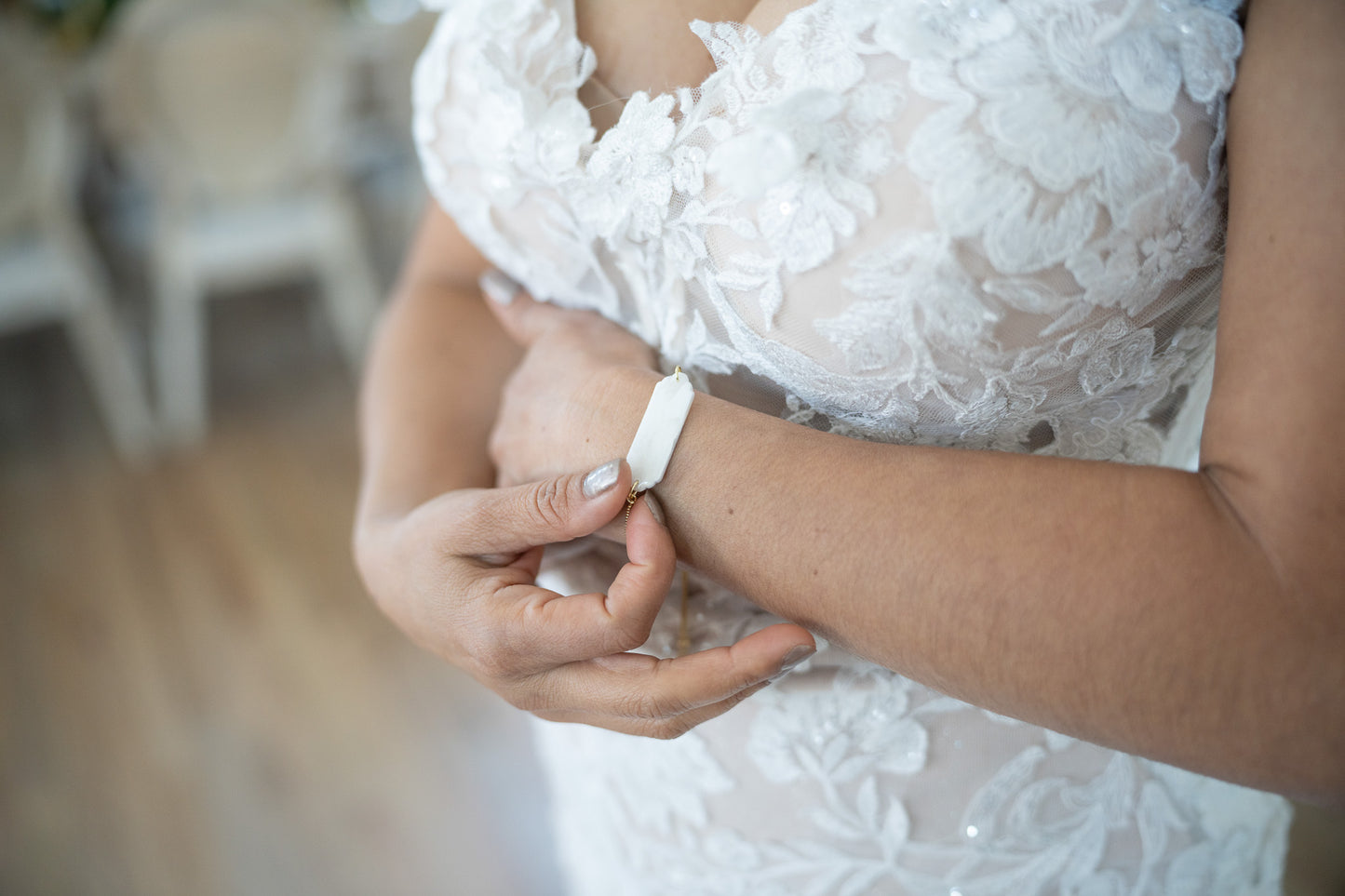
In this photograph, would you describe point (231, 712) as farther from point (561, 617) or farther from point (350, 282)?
point (561, 617)

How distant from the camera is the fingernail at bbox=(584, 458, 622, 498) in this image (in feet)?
1.91

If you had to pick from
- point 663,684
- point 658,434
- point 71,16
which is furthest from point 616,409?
point 71,16

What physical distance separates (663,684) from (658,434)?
16cm

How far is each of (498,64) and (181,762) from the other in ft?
5.66

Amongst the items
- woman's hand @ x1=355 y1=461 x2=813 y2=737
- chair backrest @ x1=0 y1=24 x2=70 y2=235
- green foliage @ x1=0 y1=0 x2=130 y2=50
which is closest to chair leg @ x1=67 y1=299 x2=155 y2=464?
chair backrest @ x1=0 y1=24 x2=70 y2=235

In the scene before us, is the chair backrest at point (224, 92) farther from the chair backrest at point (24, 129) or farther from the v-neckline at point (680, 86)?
the v-neckline at point (680, 86)

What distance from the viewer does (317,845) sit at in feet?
5.58

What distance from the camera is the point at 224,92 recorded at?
2.69 meters

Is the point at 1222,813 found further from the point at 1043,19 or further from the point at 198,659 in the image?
the point at 198,659

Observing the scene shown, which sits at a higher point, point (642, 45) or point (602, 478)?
point (642, 45)

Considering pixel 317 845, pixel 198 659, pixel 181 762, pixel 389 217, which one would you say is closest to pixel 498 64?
pixel 317 845

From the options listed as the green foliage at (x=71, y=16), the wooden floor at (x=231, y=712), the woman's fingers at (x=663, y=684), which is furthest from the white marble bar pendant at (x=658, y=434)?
the green foliage at (x=71, y=16)

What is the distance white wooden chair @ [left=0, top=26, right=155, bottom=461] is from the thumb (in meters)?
2.65

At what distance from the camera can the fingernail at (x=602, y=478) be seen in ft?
1.91
